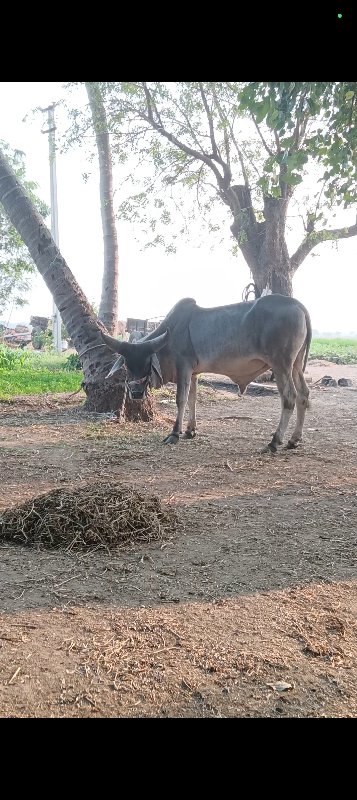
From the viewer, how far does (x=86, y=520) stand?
12.7 ft

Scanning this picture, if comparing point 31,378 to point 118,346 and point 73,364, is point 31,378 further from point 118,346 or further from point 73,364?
point 118,346

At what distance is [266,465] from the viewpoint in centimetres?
609

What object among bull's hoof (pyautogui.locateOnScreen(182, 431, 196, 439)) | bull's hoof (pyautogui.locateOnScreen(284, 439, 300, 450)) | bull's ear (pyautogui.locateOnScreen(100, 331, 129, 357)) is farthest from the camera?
bull's hoof (pyautogui.locateOnScreen(182, 431, 196, 439))

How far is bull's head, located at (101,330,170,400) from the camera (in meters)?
7.33

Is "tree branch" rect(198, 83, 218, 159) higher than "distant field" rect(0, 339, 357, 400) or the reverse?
higher

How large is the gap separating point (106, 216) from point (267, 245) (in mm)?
3993

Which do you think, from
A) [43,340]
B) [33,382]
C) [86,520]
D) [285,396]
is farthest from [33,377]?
[43,340]

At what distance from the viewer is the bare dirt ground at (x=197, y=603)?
2145 millimetres

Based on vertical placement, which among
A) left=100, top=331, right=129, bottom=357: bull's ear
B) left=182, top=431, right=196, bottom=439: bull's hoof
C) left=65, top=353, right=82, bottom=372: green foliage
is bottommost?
left=182, top=431, right=196, bottom=439: bull's hoof

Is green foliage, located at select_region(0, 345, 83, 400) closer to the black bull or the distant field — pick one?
the distant field

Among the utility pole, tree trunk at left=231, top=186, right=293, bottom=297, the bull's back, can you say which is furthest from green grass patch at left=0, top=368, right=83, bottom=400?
tree trunk at left=231, top=186, right=293, bottom=297

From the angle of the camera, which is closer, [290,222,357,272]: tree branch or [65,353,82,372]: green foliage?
[65,353,82,372]: green foliage

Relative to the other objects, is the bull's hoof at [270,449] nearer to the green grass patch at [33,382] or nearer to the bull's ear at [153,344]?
the bull's ear at [153,344]

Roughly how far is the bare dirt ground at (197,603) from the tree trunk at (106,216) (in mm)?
7559
